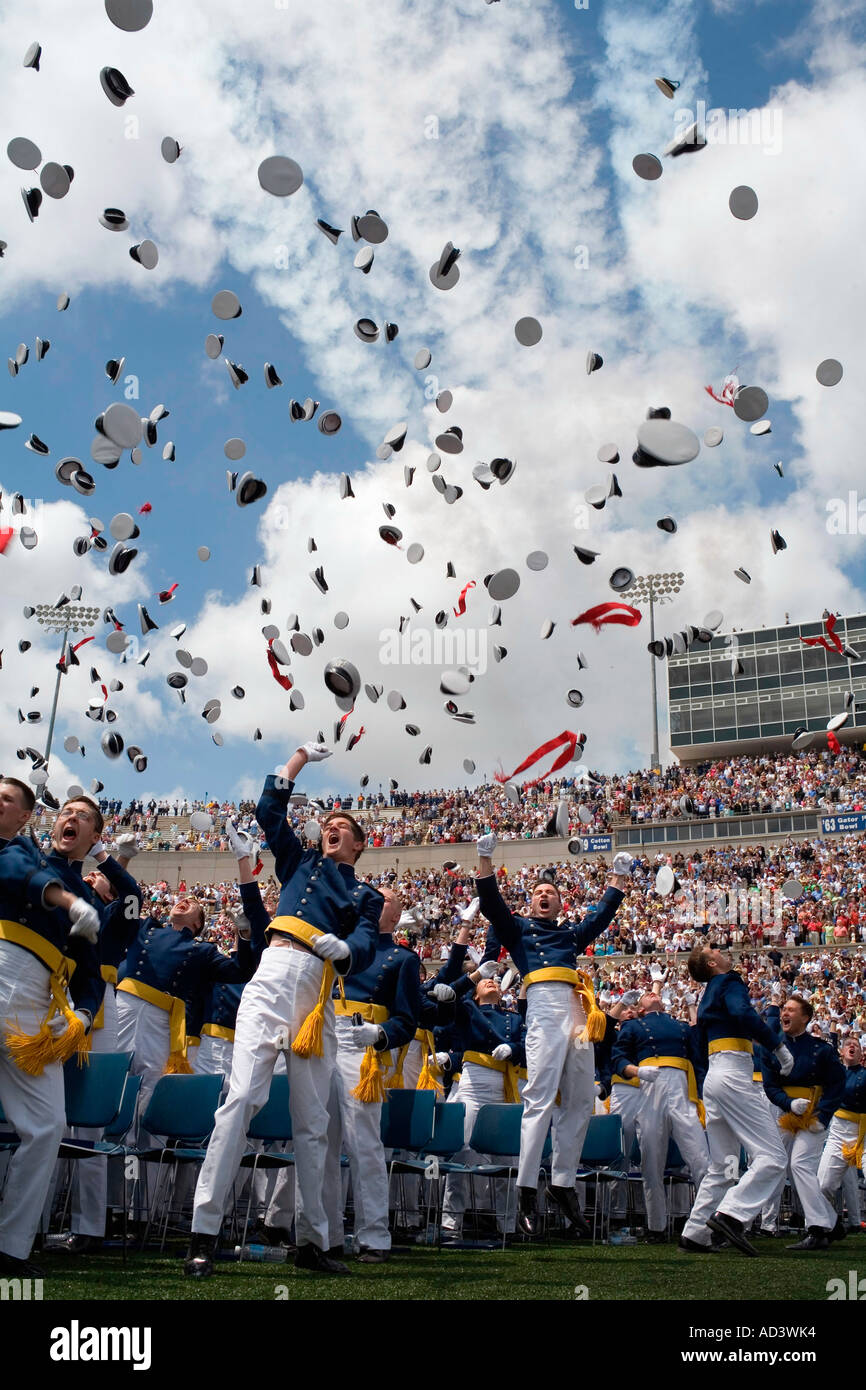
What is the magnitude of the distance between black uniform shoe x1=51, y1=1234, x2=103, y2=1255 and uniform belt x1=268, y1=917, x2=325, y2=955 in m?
2.20

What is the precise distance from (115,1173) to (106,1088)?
1.75m

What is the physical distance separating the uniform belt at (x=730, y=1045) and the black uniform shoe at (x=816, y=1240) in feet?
7.64

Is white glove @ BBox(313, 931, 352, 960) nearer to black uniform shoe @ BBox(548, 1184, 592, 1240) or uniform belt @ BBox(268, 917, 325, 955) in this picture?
uniform belt @ BBox(268, 917, 325, 955)

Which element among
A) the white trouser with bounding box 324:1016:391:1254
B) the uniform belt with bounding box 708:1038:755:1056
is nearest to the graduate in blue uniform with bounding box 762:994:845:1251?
the uniform belt with bounding box 708:1038:755:1056

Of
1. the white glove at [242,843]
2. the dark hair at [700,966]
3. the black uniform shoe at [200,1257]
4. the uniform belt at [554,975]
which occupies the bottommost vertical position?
the black uniform shoe at [200,1257]

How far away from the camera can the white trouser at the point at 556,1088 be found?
26.6ft

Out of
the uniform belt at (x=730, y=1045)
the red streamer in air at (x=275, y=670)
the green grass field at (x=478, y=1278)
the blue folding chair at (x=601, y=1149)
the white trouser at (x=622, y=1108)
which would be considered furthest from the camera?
the red streamer in air at (x=275, y=670)

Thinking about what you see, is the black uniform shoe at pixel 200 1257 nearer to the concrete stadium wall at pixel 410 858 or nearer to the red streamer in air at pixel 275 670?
the red streamer in air at pixel 275 670

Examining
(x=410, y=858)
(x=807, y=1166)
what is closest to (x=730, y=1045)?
(x=807, y=1166)

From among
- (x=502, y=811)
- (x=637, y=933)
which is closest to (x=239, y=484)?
(x=637, y=933)

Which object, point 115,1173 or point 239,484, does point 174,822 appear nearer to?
point 239,484

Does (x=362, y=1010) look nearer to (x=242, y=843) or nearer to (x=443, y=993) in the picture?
(x=242, y=843)

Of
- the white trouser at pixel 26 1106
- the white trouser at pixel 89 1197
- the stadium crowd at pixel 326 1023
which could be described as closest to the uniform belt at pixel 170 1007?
the stadium crowd at pixel 326 1023

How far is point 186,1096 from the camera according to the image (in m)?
7.00
